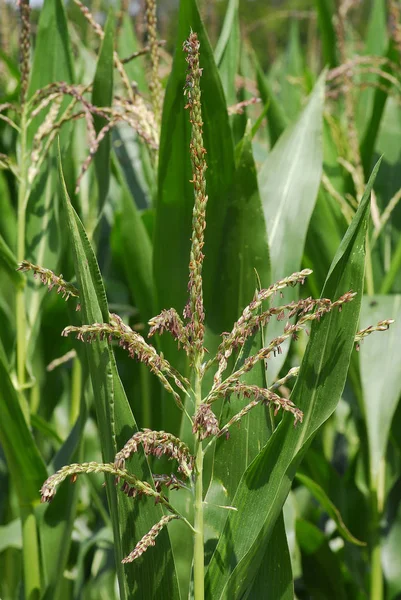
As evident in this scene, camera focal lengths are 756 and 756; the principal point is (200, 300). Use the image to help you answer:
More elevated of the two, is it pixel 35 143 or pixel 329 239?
pixel 35 143

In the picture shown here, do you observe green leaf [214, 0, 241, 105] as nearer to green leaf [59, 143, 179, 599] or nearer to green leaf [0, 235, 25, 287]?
green leaf [0, 235, 25, 287]

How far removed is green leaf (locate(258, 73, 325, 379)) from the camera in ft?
3.56

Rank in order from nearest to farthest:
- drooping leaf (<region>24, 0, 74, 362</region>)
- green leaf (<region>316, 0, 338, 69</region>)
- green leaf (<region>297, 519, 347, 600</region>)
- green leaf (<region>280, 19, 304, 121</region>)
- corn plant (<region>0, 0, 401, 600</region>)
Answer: corn plant (<region>0, 0, 401, 600</region>) → drooping leaf (<region>24, 0, 74, 362</region>) → green leaf (<region>297, 519, 347, 600</region>) → green leaf (<region>316, 0, 338, 69</region>) → green leaf (<region>280, 19, 304, 121</region>)

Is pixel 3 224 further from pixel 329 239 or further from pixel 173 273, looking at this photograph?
pixel 329 239

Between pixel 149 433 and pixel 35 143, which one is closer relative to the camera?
pixel 149 433

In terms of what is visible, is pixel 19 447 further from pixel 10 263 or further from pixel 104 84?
pixel 104 84

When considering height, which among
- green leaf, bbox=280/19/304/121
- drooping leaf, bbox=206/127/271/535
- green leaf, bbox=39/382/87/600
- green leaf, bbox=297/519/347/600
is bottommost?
green leaf, bbox=297/519/347/600

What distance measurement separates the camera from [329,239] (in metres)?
1.38

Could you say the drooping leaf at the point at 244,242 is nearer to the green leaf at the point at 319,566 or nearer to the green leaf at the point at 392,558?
the green leaf at the point at 319,566

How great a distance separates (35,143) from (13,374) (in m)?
0.34

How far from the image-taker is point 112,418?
700 millimetres

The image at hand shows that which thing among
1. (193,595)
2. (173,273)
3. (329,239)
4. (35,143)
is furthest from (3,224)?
(193,595)

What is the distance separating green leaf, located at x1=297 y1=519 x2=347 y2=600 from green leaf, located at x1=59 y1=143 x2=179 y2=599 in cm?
63

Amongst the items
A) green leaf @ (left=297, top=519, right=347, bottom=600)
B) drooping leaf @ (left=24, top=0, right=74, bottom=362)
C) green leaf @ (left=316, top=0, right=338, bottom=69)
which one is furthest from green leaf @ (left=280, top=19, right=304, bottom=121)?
green leaf @ (left=297, top=519, right=347, bottom=600)
